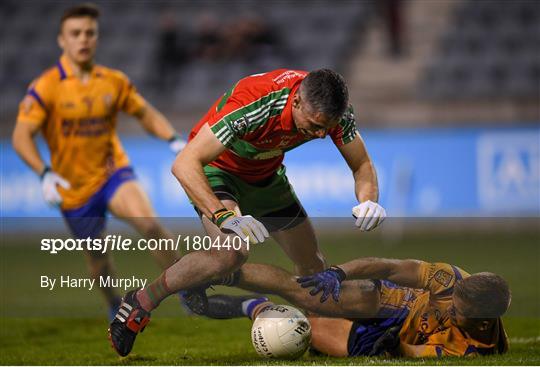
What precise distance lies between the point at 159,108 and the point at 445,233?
6.18m

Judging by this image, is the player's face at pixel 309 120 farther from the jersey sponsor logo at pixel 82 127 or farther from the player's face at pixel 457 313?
the jersey sponsor logo at pixel 82 127

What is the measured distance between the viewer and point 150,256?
6348 millimetres

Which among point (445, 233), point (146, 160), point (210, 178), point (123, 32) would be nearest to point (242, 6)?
point (123, 32)

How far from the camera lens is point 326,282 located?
6102mm

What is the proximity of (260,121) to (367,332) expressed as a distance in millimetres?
1559

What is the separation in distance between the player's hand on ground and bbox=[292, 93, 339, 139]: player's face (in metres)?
0.66

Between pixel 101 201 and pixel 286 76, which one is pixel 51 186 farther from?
pixel 286 76

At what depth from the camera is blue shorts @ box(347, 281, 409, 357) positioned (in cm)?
635

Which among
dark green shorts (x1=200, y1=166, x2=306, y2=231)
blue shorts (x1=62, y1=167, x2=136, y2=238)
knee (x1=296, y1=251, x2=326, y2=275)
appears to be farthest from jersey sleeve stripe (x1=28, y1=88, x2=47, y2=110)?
knee (x1=296, y1=251, x2=326, y2=275)

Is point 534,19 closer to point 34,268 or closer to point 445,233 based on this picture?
point 445,233

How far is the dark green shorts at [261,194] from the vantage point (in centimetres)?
667

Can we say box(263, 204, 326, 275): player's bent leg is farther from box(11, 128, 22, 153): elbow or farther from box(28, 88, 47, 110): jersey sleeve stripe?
box(28, 88, 47, 110): jersey sleeve stripe

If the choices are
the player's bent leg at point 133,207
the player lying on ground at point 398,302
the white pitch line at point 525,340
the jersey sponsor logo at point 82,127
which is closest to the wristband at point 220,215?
the player lying on ground at point 398,302

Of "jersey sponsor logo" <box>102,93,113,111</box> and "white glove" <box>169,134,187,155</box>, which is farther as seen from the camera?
"jersey sponsor logo" <box>102,93,113,111</box>
